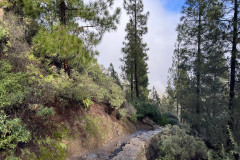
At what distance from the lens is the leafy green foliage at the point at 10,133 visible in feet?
11.1

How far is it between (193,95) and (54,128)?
23.1 ft

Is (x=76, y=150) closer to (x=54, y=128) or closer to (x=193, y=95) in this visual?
(x=54, y=128)

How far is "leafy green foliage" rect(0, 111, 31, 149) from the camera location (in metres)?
3.38

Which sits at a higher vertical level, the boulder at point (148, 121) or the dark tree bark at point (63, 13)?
the dark tree bark at point (63, 13)

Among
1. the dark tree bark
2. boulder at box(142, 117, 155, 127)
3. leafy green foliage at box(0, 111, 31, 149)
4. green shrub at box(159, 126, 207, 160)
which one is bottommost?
boulder at box(142, 117, 155, 127)

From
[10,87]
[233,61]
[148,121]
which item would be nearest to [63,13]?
[10,87]

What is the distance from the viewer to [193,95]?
872 centimetres

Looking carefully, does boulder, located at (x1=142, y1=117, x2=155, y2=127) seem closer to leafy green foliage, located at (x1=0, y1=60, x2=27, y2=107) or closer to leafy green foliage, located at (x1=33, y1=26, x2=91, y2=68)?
leafy green foliage, located at (x1=33, y1=26, x2=91, y2=68)

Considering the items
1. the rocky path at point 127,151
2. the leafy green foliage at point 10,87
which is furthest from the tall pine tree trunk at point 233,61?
the leafy green foliage at point 10,87

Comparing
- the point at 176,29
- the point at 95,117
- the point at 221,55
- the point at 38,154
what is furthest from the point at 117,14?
the point at 176,29

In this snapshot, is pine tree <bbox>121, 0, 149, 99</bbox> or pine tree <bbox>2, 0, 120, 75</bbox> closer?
pine tree <bbox>2, 0, 120, 75</bbox>

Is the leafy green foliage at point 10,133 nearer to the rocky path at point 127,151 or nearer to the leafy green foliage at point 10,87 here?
the leafy green foliage at point 10,87

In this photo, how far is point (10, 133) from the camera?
3691 millimetres

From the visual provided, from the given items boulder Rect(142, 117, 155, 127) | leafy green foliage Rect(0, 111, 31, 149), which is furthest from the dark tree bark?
boulder Rect(142, 117, 155, 127)
